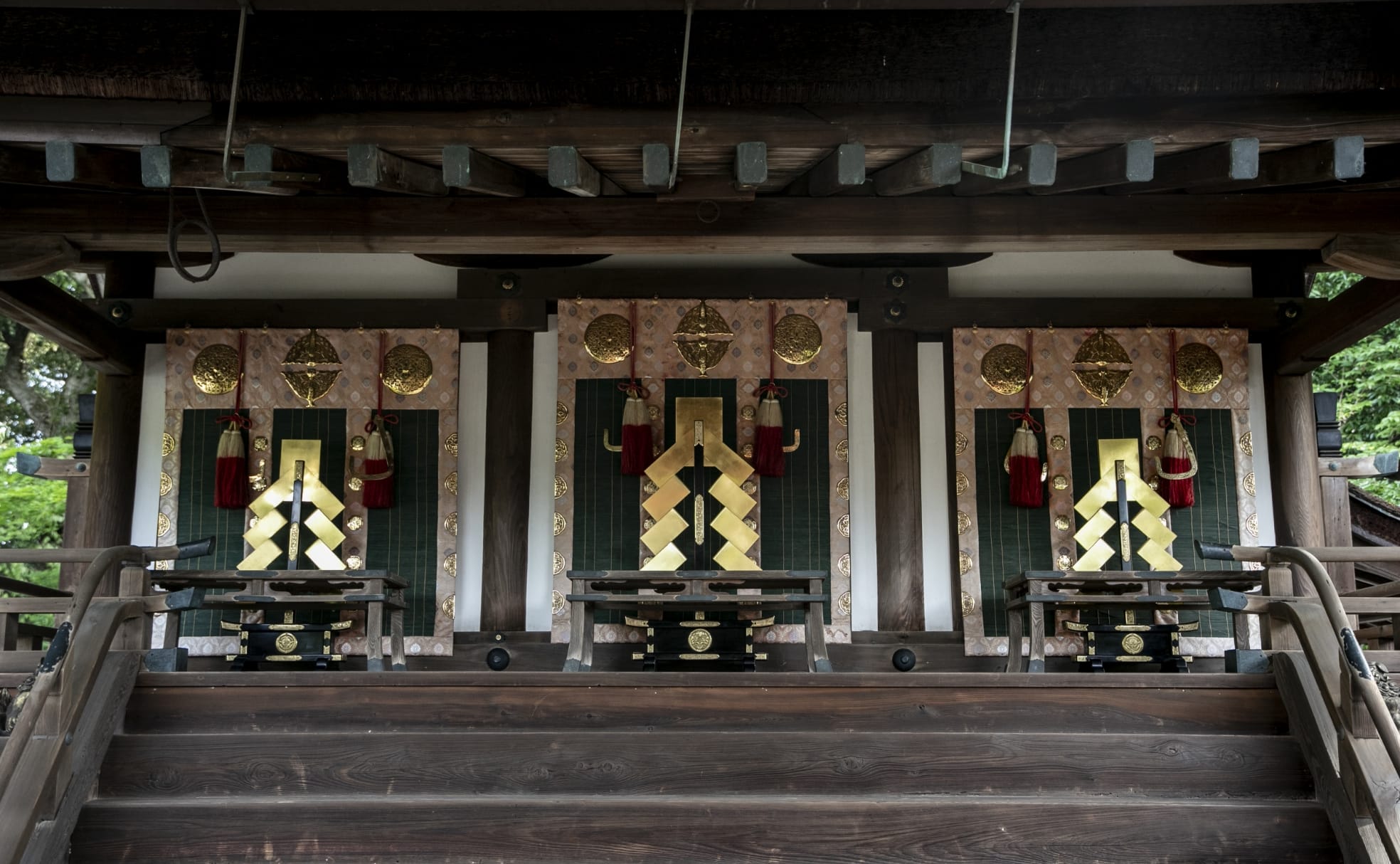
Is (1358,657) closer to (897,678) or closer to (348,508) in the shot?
(897,678)

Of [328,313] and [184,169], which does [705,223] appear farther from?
[328,313]

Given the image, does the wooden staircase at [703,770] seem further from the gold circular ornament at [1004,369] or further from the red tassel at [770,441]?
the gold circular ornament at [1004,369]

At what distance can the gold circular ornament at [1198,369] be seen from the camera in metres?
7.66

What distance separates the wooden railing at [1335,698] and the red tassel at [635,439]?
3.06m

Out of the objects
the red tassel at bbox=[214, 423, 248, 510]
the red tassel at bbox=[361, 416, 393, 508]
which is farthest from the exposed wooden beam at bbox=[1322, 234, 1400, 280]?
the red tassel at bbox=[214, 423, 248, 510]

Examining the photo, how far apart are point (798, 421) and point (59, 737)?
4.12 meters

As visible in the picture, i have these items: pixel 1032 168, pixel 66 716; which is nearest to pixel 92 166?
pixel 66 716

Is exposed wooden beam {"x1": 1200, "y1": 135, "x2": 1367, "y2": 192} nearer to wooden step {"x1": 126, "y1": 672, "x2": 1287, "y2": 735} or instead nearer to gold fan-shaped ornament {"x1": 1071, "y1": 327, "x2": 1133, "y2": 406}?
gold fan-shaped ornament {"x1": 1071, "y1": 327, "x2": 1133, "y2": 406}

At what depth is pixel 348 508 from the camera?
297 inches

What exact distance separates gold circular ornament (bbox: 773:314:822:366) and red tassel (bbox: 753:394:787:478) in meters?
0.35

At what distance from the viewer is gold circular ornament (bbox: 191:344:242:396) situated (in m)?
7.64

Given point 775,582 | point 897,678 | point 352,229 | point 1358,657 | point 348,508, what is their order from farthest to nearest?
point 348,508 → point 775,582 → point 352,229 → point 897,678 → point 1358,657

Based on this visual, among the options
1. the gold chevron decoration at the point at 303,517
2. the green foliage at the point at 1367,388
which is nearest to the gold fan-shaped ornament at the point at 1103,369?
the gold chevron decoration at the point at 303,517

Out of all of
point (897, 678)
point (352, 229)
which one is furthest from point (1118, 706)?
point (352, 229)
